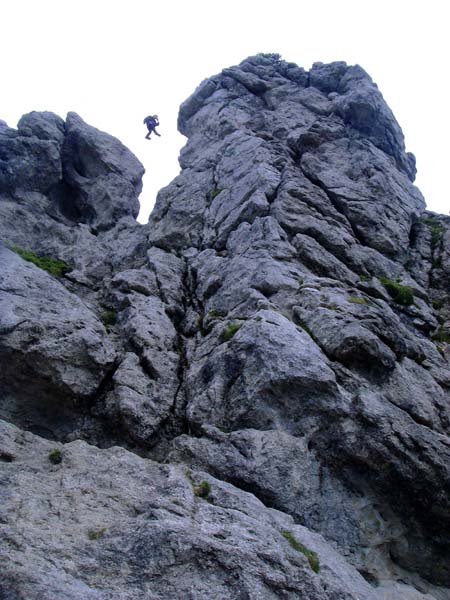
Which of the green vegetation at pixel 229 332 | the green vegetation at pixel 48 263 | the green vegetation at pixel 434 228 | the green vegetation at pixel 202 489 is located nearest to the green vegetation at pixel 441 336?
the green vegetation at pixel 434 228

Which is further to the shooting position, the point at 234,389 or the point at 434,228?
the point at 434,228

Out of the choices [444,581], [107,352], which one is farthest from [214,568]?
[107,352]

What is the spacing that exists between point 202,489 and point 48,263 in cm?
1880

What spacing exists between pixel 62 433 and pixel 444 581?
13.3 meters

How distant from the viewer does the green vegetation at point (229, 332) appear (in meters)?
20.5

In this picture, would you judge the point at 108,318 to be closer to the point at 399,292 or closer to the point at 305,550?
the point at 399,292

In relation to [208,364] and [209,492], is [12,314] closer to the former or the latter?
[208,364]

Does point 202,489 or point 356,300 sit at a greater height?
point 356,300

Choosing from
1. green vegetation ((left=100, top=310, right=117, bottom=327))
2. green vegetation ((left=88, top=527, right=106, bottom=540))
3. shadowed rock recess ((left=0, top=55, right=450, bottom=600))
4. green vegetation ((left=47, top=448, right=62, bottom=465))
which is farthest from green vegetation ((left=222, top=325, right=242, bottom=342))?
green vegetation ((left=88, top=527, right=106, bottom=540))

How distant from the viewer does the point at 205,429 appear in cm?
1711

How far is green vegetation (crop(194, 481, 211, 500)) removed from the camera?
14.0 meters

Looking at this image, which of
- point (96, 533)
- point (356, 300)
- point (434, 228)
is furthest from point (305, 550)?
point (434, 228)

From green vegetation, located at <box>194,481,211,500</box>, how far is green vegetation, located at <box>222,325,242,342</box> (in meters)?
7.10

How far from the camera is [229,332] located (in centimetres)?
2066
